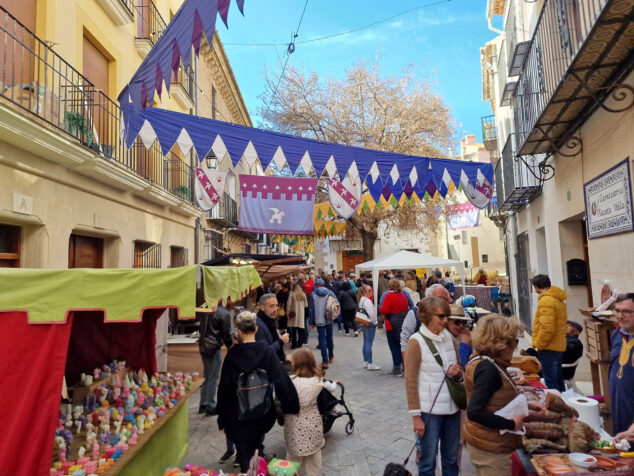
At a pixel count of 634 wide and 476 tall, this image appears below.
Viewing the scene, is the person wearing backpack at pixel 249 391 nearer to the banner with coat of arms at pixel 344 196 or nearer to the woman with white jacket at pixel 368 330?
the banner with coat of arms at pixel 344 196

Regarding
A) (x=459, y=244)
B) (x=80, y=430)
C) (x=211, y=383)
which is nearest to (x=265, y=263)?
(x=211, y=383)

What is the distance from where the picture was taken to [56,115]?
652 cm

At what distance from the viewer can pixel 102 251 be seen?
8.85 metres

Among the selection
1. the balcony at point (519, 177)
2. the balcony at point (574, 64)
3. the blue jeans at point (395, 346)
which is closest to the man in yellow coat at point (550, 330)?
the balcony at point (574, 64)

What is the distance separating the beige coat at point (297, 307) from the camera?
398 inches

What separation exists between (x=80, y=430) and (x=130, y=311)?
4.98 feet

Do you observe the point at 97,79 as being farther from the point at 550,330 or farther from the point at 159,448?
the point at 550,330

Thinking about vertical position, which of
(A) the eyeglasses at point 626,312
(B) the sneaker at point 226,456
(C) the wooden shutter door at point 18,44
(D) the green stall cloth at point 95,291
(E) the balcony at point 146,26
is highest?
(E) the balcony at point 146,26

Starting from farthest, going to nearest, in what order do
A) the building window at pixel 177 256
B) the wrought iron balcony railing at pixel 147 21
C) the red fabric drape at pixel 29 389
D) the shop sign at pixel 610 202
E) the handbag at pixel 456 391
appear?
the building window at pixel 177 256, the wrought iron balcony railing at pixel 147 21, the shop sign at pixel 610 202, the handbag at pixel 456 391, the red fabric drape at pixel 29 389

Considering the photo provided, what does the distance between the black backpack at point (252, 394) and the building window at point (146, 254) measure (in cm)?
774

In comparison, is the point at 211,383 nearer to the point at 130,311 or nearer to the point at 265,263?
the point at 130,311

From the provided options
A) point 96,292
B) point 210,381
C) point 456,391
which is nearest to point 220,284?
point 96,292

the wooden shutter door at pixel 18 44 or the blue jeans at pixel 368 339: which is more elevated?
the wooden shutter door at pixel 18 44

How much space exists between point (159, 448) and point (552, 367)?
15.6 ft
